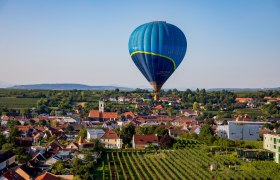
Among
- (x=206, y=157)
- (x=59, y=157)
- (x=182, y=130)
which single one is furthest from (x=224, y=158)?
(x=182, y=130)

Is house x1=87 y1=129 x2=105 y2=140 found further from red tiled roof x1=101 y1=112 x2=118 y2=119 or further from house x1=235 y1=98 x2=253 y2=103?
house x1=235 y1=98 x2=253 y2=103

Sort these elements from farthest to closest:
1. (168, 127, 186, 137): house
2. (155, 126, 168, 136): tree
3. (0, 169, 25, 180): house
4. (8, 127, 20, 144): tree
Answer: (168, 127, 186, 137): house
(155, 126, 168, 136): tree
(8, 127, 20, 144): tree
(0, 169, 25, 180): house

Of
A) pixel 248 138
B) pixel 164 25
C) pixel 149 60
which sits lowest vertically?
pixel 248 138

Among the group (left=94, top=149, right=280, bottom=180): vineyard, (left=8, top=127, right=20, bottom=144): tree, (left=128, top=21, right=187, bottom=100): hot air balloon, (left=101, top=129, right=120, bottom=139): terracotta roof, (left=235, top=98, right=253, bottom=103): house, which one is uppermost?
(left=128, top=21, right=187, bottom=100): hot air balloon

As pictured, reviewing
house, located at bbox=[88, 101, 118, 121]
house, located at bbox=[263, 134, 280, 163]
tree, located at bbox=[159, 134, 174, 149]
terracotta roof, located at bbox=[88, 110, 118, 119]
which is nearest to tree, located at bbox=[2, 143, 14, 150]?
tree, located at bbox=[159, 134, 174, 149]

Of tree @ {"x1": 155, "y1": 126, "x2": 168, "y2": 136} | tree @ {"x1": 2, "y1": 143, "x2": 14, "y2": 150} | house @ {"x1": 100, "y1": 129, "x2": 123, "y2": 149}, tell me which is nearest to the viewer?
tree @ {"x1": 2, "y1": 143, "x2": 14, "y2": 150}

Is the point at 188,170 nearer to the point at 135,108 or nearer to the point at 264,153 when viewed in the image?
the point at 264,153

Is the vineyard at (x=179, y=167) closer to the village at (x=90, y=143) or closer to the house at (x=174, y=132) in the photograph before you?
the village at (x=90, y=143)
